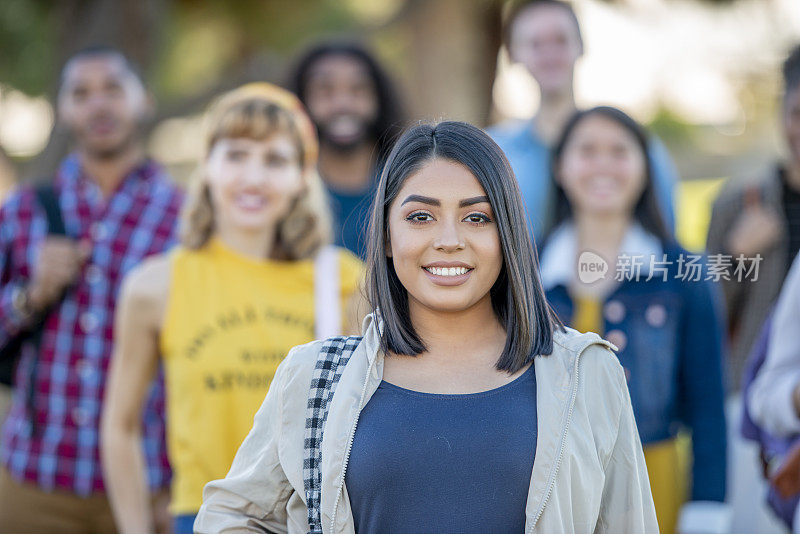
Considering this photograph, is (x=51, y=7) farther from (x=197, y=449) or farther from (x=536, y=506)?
(x=536, y=506)

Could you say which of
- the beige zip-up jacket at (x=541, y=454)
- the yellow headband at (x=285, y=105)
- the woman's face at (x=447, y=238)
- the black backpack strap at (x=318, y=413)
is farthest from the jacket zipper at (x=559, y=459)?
the yellow headband at (x=285, y=105)

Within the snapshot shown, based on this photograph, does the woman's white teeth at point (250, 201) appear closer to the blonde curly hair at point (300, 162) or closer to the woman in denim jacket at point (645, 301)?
the blonde curly hair at point (300, 162)

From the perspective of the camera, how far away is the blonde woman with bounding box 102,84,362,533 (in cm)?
279

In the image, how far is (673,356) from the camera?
3.03 meters

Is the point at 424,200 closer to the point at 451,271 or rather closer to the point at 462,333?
the point at 451,271

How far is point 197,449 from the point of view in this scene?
2746 mm

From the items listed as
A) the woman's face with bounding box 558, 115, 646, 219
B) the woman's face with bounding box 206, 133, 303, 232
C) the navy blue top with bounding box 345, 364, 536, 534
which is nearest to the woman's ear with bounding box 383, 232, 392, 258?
the navy blue top with bounding box 345, 364, 536, 534

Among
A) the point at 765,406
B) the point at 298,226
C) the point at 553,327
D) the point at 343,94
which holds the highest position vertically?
the point at 343,94

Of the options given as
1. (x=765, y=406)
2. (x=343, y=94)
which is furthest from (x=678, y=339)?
(x=343, y=94)

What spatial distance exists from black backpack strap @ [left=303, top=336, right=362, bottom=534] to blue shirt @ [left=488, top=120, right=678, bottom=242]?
4.38ft

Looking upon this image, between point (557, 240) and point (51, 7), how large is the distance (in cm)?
788

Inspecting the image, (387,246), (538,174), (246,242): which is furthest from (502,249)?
(538,174)

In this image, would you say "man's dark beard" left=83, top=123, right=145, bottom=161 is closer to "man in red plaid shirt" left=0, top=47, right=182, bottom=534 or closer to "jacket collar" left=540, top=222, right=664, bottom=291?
"man in red plaid shirt" left=0, top=47, right=182, bottom=534

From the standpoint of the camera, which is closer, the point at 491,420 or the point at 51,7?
the point at 491,420
